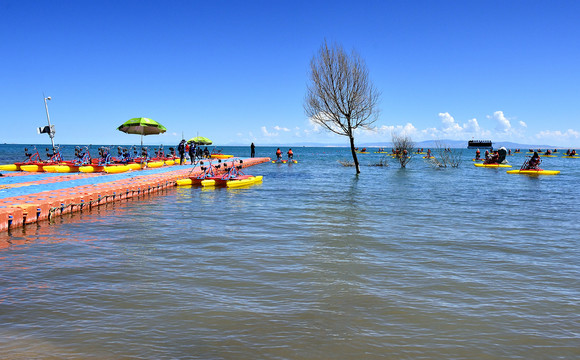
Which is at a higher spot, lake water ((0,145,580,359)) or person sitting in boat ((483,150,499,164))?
person sitting in boat ((483,150,499,164))

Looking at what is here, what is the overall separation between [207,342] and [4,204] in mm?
10631

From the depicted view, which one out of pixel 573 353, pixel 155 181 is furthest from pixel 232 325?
pixel 155 181

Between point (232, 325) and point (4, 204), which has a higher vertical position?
point (4, 204)

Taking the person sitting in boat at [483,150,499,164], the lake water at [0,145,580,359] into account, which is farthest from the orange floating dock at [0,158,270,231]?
the person sitting in boat at [483,150,499,164]

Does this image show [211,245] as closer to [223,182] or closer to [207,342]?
[207,342]

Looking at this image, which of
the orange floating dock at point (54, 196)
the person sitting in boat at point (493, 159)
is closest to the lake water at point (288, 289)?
the orange floating dock at point (54, 196)

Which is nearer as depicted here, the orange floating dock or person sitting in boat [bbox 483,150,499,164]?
the orange floating dock

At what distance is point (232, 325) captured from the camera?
567cm

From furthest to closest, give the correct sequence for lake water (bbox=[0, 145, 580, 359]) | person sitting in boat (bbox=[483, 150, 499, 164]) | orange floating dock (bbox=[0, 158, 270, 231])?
person sitting in boat (bbox=[483, 150, 499, 164])
orange floating dock (bbox=[0, 158, 270, 231])
lake water (bbox=[0, 145, 580, 359])

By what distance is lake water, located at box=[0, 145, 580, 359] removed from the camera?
5172 mm

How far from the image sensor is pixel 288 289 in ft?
23.3

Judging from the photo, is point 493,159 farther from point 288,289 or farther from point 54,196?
point 288,289

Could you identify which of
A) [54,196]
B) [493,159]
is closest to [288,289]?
[54,196]

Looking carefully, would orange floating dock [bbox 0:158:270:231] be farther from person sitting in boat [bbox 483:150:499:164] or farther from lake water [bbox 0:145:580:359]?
person sitting in boat [bbox 483:150:499:164]
